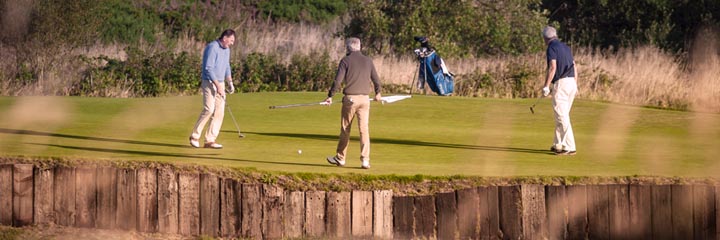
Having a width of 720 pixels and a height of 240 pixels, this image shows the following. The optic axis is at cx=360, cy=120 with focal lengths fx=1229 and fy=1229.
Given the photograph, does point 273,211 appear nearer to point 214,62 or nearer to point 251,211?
point 251,211

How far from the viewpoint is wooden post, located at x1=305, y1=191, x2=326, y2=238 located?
13695 mm

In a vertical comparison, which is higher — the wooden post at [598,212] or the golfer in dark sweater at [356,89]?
the golfer in dark sweater at [356,89]

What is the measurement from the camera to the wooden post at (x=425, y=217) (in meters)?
13.7

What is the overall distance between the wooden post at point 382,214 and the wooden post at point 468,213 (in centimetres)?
78

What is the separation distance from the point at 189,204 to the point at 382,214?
87.5 inches

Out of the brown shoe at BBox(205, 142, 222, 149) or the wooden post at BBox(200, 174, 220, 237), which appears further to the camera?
the brown shoe at BBox(205, 142, 222, 149)

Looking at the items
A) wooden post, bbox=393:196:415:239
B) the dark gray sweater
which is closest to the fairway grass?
wooden post, bbox=393:196:415:239

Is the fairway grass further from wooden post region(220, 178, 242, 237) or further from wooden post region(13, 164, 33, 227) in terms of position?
wooden post region(13, 164, 33, 227)

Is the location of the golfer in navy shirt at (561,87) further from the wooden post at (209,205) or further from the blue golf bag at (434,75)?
the blue golf bag at (434,75)

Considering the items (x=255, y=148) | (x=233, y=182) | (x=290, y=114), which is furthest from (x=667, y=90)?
(x=233, y=182)

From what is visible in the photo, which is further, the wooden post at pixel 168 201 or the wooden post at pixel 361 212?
the wooden post at pixel 168 201

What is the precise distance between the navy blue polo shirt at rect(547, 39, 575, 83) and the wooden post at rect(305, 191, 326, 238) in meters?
4.25

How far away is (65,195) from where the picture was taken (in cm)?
1448

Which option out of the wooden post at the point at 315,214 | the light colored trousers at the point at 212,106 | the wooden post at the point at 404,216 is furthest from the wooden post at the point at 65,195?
the wooden post at the point at 404,216
